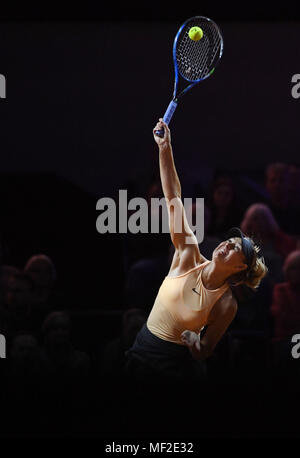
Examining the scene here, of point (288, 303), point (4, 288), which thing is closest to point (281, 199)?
point (288, 303)

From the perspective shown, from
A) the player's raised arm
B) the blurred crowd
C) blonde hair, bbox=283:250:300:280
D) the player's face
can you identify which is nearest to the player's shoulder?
the player's face

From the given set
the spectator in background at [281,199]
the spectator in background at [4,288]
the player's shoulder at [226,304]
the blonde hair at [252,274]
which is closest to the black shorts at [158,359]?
the player's shoulder at [226,304]

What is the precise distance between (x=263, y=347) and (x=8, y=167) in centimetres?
159

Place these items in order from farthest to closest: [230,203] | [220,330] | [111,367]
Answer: [230,203], [111,367], [220,330]

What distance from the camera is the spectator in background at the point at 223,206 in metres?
4.27

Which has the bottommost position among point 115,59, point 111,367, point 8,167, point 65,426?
point 65,426

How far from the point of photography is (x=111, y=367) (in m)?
3.98

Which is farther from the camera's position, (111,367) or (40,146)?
(40,146)

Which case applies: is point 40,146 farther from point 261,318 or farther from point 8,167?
point 261,318

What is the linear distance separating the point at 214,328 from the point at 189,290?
7.0 inches

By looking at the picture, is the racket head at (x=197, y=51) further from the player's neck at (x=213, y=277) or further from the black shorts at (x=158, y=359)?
the black shorts at (x=158, y=359)

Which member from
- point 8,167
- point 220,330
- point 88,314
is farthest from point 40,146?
point 220,330

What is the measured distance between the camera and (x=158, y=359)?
11.5 ft

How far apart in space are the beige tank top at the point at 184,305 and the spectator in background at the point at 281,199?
3.46 ft
